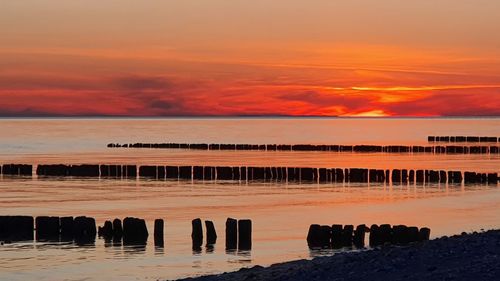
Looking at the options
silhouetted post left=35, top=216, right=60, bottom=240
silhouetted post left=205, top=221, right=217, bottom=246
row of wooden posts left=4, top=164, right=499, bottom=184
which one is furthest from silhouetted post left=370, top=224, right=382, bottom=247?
row of wooden posts left=4, top=164, right=499, bottom=184

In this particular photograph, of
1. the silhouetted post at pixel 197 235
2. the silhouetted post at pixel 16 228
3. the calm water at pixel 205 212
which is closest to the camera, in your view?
Answer: the calm water at pixel 205 212

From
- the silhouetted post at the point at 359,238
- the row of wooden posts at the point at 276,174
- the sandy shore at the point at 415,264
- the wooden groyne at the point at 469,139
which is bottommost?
the silhouetted post at the point at 359,238

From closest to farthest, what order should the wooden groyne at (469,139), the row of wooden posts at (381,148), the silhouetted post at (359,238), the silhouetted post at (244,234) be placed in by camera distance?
1. the silhouetted post at (359,238)
2. the silhouetted post at (244,234)
3. the row of wooden posts at (381,148)
4. the wooden groyne at (469,139)

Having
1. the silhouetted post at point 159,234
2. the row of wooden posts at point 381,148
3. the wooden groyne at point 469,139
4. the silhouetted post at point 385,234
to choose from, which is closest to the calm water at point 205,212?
the silhouetted post at point 159,234

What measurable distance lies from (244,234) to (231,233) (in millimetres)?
401

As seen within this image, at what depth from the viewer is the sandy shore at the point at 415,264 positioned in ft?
51.8

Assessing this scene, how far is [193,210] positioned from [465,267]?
26294mm

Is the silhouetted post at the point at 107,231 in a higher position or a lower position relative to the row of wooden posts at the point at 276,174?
lower

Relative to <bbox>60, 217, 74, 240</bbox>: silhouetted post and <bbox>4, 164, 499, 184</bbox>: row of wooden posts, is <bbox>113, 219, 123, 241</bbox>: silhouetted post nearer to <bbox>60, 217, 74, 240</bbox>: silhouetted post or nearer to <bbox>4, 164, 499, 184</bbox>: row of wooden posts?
<bbox>60, 217, 74, 240</bbox>: silhouetted post

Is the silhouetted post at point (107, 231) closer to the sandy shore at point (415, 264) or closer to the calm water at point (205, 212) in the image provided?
the calm water at point (205, 212)

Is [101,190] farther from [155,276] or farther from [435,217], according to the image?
[155,276]

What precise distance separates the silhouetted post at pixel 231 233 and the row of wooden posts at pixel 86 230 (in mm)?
233

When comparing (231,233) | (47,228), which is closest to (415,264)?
(231,233)

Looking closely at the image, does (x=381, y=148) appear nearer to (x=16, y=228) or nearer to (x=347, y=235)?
(x=16, y=228)
